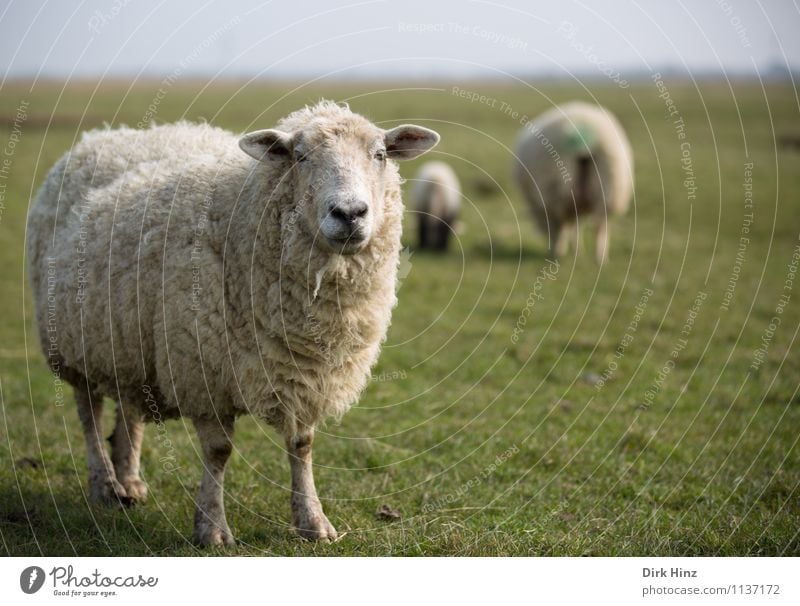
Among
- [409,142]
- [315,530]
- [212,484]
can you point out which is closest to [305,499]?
[315,530]

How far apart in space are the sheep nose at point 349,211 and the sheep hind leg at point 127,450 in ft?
7.83

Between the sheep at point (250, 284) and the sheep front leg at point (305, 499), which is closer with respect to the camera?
the sheep at point (250, 284)

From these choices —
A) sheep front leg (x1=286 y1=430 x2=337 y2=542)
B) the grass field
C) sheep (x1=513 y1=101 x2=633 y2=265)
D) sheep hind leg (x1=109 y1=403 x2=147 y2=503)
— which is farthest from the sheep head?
sheep (x1=513 y1=101 x2=633 y2=265)

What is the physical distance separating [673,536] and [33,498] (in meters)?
4.10

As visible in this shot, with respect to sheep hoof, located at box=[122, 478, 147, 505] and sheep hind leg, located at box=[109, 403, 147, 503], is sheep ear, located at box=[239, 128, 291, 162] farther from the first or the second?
sheep hoof, located at box=[122, 478, 147, 505]

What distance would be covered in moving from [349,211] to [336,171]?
13.0 inches

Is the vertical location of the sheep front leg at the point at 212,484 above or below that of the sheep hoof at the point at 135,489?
above

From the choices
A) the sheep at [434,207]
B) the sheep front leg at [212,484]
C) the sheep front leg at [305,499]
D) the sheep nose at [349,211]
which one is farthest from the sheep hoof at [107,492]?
the sheep at [434,207]

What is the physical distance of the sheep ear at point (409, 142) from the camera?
486 cm

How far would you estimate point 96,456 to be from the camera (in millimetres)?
5598

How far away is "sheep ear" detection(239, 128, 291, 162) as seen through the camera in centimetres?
454

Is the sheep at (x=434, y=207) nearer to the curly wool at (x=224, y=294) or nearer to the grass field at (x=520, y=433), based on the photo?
the grass field at (x=520, y=433)

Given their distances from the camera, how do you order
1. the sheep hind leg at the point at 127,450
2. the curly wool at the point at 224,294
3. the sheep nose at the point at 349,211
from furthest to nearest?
the sheep hind leg at the point at 127,450 < the curly wool at the point at 224,294 < the sheep nose at the point at 349,211

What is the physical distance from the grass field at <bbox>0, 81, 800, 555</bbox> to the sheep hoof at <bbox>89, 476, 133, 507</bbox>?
0.11 meters
